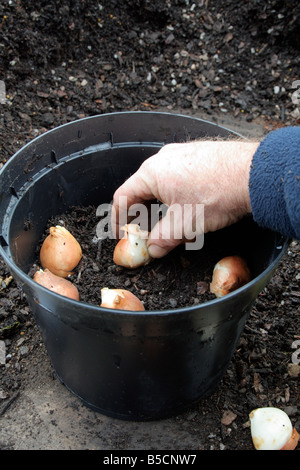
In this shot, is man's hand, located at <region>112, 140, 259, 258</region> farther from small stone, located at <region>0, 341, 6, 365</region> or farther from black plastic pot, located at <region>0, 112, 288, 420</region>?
small stone, located at <region>0, 341, 6, 365</region>

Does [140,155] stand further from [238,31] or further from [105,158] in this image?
[238,31]

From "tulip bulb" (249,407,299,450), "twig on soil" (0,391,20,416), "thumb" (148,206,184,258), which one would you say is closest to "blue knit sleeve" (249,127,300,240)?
"thumb" (148,206,184,258)

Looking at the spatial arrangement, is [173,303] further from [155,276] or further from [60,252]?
[60,252]

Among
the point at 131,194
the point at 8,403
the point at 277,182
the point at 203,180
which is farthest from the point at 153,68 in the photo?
the point at 8,403

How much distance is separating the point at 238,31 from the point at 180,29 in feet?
1.23

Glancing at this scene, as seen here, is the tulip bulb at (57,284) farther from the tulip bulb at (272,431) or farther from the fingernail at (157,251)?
the tulip bulb at (272,431)

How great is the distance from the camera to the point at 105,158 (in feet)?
4.76

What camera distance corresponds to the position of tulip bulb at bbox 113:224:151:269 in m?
1.26

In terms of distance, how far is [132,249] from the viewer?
1.26 metres

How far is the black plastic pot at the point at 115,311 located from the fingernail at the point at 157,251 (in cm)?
20

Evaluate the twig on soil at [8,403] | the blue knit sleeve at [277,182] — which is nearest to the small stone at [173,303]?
the blue knit sleeve at [277,182]

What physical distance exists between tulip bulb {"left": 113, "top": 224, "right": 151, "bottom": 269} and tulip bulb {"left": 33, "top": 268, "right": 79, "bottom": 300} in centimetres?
17

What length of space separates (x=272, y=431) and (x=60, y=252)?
30.3 inches
